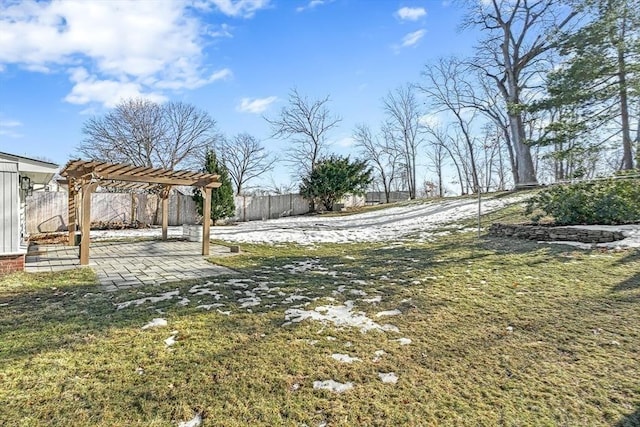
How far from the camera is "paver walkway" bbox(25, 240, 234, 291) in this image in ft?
18.0

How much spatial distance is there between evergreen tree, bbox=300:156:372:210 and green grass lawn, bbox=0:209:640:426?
15.2 m

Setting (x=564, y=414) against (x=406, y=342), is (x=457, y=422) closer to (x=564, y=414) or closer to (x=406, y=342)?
(x=564, y=414)

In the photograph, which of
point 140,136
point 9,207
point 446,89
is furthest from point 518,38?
point 140,136

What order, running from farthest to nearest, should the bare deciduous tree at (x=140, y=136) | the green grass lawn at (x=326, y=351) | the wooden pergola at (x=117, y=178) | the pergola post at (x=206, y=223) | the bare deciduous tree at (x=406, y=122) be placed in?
the bare deciduous tree at (x=406, y=122), the bare deciduous tree at (x=140, y=136), the pergola post at (x=206, y=223), the wooden pergola at (x=117, y=178), the green grass lawn at (x=326, y=351)

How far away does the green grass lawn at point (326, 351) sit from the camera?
2205 millimetres

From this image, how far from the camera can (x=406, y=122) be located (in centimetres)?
2856

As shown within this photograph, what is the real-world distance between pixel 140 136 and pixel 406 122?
65.2 feet

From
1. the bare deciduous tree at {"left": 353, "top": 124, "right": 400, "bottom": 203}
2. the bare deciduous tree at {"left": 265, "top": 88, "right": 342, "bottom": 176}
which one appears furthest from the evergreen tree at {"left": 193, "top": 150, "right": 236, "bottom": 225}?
the bare deciduous tree at {"left": 353, "top": 124, "right": 400, "bottom": 203}

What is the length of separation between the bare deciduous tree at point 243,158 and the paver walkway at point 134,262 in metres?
20.7

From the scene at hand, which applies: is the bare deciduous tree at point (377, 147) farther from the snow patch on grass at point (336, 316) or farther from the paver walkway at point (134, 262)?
the snow patch on grass at point (336, 316)

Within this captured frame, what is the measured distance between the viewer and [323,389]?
2439 mm

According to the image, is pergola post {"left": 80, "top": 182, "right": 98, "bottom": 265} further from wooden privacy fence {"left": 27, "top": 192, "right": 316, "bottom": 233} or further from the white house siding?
wooden privacy fence {"left": 27, "top": 192, "right": 316, "bottom": 233}

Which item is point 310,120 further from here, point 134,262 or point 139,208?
point 134,262

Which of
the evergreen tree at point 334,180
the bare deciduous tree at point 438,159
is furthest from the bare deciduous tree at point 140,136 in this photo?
the bare deciduous tree at point 438,159
